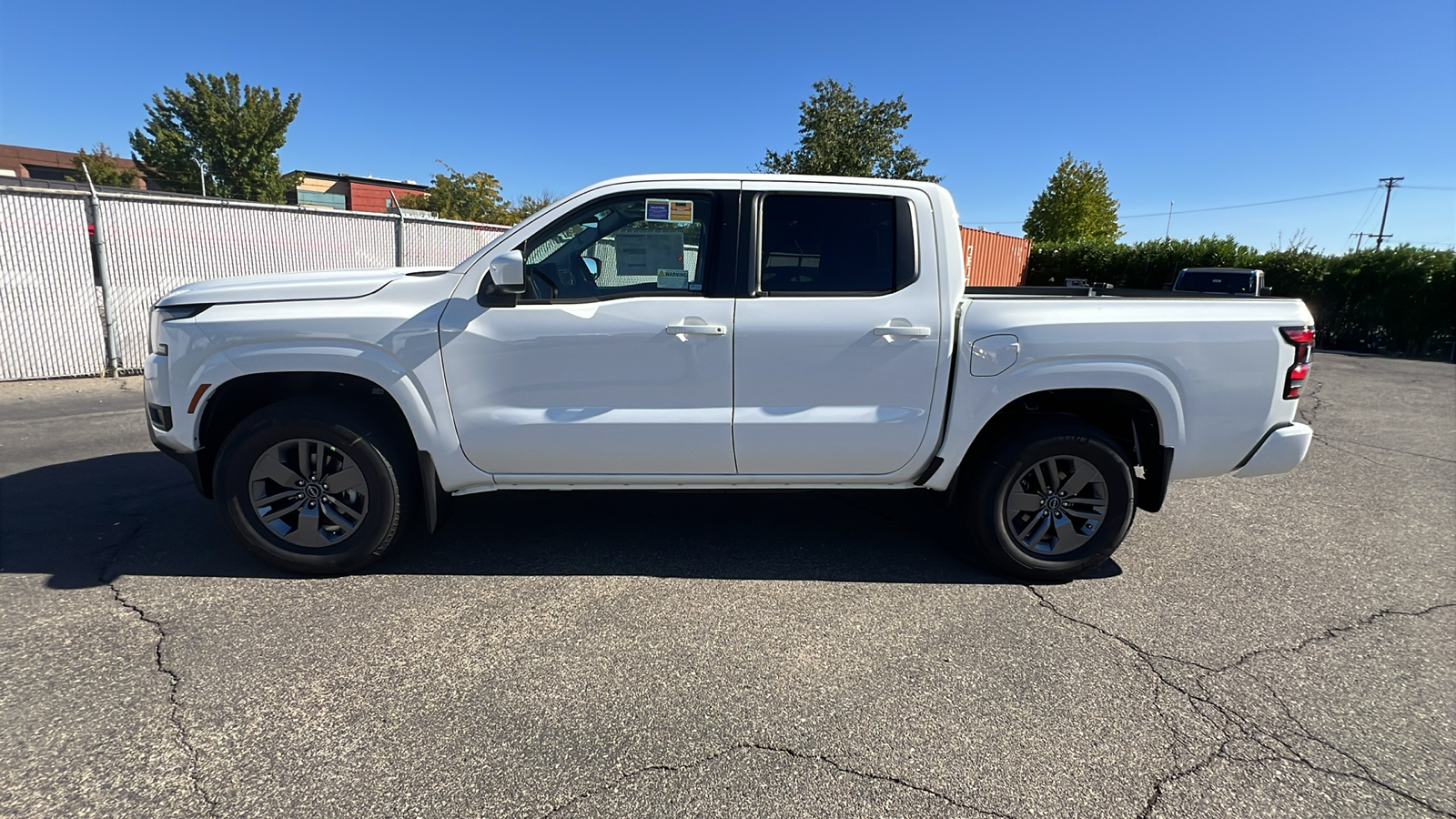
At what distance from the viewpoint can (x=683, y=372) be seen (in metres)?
3.46

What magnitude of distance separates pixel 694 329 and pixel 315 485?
2006 mm

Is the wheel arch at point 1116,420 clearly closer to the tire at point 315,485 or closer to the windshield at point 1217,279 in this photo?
the tire at point 315,485

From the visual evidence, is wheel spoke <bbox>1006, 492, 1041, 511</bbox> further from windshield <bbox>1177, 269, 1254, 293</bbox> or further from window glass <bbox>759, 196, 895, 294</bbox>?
windshield <bbox>1177, 269, 1254, 293</bbox>

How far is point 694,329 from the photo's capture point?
3406 millimetres

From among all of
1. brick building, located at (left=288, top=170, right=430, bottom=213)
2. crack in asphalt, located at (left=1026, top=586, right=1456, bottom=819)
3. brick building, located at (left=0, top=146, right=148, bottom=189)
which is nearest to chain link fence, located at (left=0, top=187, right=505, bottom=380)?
crack in asphalt, located at (left=1026, top=586, right=1456, bottom=819)

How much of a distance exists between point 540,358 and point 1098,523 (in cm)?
291

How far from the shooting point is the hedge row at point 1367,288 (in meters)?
17.4

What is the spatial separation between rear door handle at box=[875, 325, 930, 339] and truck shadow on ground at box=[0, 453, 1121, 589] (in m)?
1.27

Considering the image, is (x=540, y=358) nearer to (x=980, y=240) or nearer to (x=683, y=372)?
(x=683, y=372)

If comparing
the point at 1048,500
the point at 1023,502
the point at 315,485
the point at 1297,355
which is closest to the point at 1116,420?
the point at 1048,500

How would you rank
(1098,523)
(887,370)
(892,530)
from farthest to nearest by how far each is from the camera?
(892,530) → (1098,523) → (887,370)

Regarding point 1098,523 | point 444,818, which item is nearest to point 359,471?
point 444,818

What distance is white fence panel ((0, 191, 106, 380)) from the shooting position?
26.6ft

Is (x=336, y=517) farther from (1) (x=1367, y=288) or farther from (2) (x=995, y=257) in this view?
(2) (x=995, y=257)
